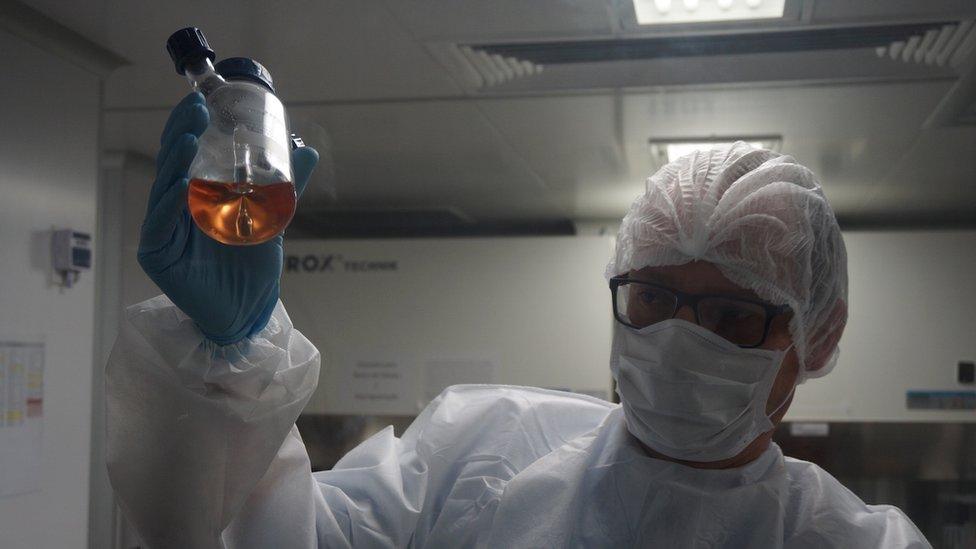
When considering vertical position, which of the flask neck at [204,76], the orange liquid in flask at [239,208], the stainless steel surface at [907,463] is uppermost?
the flask neck at [204,76]

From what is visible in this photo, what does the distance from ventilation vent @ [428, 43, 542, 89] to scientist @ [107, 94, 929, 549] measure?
75cm

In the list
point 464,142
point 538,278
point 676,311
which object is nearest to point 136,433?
point 676,311

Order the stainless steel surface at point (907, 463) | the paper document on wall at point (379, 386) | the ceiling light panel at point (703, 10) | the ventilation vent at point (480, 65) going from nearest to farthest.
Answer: the ceiling light panel at point (703, 10) → the ventilation vent at point (480, 65) → the stainless steel surface at point (907, 463) → the paper document on wall at point (379, 386)

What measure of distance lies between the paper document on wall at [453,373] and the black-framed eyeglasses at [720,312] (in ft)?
4.91

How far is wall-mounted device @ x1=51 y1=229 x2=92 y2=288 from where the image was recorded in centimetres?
151

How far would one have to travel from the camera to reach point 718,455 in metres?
0.84

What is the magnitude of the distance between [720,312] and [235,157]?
0.45 metres

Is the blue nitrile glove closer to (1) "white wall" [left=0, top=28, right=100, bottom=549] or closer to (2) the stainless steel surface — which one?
(1) "white wall" [left=0, top=28, right=100, bottom=549]

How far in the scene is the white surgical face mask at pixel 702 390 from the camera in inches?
32.4

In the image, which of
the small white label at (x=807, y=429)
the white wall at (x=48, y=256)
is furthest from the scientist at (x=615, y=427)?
the small white label at (x=807, y=429)

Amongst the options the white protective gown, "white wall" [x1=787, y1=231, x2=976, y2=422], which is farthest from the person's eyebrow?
"white wall" [x1=787, y1=231, x2=976, y2=422]

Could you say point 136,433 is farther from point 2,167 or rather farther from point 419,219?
point 419,219

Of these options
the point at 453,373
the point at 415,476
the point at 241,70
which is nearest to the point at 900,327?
the point at 453,373

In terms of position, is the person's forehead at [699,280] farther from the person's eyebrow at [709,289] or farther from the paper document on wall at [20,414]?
the paper document on wall at [20,414]
